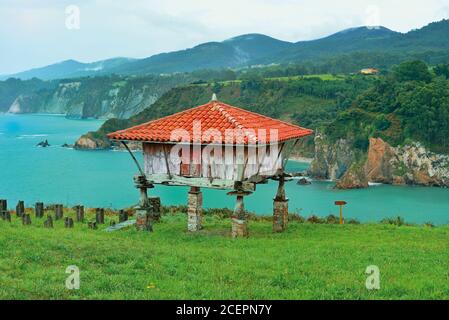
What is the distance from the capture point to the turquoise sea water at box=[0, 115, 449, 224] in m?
63.3

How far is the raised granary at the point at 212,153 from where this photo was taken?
65.2 ft

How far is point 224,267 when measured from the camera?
13430 millimetres

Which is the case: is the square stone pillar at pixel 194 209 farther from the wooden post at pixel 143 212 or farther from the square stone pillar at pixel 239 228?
the square stone pillar at pixel 239 228

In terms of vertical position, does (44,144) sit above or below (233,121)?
below

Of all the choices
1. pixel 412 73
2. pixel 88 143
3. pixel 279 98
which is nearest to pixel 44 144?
pixel 88 143

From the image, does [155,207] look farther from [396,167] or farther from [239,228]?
[396,167]

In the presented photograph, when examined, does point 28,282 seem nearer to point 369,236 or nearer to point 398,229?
point 369,236

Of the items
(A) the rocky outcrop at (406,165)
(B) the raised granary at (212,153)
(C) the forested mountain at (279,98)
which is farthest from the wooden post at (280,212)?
(C) the forested mountain at (279,98)

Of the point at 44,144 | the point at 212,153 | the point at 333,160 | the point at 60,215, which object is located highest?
the point at 212,153

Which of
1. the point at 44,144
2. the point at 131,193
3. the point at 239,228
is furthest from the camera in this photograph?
the point at 44,144

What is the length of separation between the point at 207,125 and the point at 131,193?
56.0 m

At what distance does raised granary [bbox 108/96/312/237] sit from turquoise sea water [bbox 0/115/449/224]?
117ft

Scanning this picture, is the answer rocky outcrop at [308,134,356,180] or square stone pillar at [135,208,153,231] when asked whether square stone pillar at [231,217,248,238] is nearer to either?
square stone pillar at [135,208,153,231]

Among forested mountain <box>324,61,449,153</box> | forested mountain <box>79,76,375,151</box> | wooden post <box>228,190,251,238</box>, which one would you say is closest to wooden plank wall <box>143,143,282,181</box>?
wooden post <box>228,190,251,238</box>
